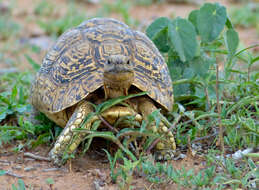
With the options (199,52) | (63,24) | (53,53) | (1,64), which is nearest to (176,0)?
(63,24)

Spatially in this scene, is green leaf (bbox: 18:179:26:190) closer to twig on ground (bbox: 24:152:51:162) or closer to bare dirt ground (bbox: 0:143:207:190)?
bare dirt ground (bbox: 0:143:207:190)

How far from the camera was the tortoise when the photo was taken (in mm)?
3207

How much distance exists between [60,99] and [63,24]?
4048 millimetres

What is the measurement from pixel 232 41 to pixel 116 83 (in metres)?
1.37

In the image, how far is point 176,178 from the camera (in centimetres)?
261

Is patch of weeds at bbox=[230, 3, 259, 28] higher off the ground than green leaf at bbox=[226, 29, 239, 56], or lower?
higher

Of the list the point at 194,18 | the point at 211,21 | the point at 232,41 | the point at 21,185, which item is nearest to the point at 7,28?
the point at 194,18

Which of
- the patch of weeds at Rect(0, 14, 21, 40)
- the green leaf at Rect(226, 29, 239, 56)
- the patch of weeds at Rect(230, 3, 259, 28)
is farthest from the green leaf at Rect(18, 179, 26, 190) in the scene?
the patch of weeds at Rect(230, 3, 259, 28)

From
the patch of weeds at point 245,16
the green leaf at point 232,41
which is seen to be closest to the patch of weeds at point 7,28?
the patch of weeds at point 245,16

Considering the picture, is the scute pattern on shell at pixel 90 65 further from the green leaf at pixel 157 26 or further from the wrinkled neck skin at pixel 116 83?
the green leaf at pixel 157 26

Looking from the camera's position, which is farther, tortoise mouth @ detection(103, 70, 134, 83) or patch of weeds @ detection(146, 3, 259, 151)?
patch of weeds @ detection(146, 3, 259, 151)

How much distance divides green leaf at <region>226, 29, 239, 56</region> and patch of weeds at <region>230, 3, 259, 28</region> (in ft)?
12.3

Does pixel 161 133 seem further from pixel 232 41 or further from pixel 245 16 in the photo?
pixel 245 16

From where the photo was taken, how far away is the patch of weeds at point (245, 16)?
7379 millimetres
